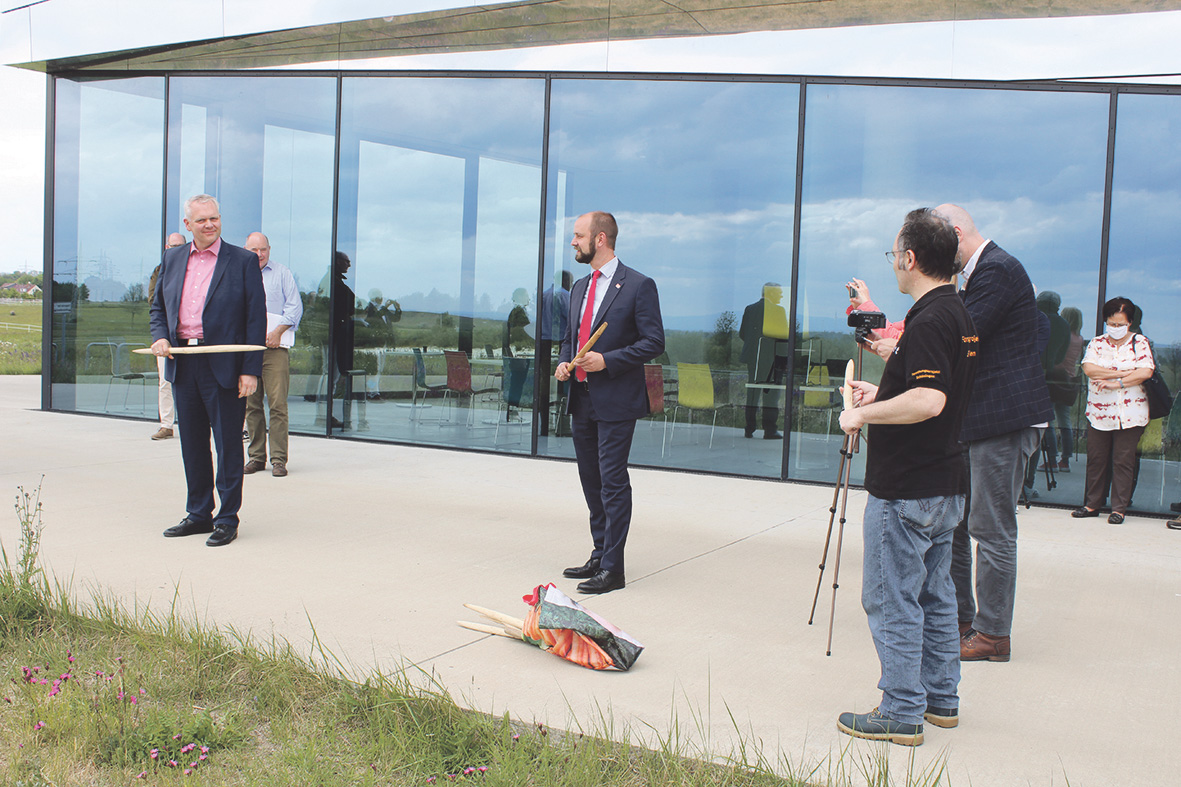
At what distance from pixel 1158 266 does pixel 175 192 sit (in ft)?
33.6

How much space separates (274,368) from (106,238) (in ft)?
17.0

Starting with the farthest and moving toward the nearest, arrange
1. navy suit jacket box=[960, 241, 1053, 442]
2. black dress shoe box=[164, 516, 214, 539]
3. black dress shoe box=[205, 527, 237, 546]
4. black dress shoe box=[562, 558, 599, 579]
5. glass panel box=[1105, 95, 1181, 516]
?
1. glass panel box=[1105, 95, 1181, 516]
2. black dress shoe box=[164, 516, 214, 539]
3. black dress shoe box=[205, 527, 237, 546]
4. black dress shoe box=[562, 558, 599, 579]
5. navy suit jacket box=[960, 241, 1053, 442]

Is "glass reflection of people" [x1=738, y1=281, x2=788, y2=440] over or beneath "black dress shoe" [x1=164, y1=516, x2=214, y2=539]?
over

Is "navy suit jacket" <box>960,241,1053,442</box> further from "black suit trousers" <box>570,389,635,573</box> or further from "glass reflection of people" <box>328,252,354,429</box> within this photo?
"glass reflection of people" <box>328,252,354,429</box>

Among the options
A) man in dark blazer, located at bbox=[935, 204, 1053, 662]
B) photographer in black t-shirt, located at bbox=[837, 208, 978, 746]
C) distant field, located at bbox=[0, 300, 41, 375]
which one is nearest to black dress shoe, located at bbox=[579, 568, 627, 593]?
man in dark blazer, located at bbox=[935, 204, 1053, 662]

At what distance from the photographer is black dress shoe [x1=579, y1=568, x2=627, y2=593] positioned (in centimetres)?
456

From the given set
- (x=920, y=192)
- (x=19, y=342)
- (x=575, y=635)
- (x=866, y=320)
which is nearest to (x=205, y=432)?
(x=575, y=635)

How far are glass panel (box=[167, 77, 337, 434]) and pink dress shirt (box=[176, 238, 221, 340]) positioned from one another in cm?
494

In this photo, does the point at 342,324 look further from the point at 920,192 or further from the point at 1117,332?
the point at 1117,332

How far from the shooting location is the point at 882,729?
2.96 m

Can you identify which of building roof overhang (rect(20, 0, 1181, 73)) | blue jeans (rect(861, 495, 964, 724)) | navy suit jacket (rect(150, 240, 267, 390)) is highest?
building roof overhang (rect(20, 0, 1181, 73))

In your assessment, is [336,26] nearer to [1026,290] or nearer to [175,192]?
[175,192]

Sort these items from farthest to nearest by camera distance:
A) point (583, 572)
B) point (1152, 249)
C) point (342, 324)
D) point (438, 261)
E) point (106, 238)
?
point (106, 238)
point (342, 324)
point (438, 261)
point (1152, 249)
point (583, 572)

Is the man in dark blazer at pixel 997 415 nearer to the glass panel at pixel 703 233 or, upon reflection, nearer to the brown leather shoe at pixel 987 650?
the brown leather shoe at pixel 987 650
